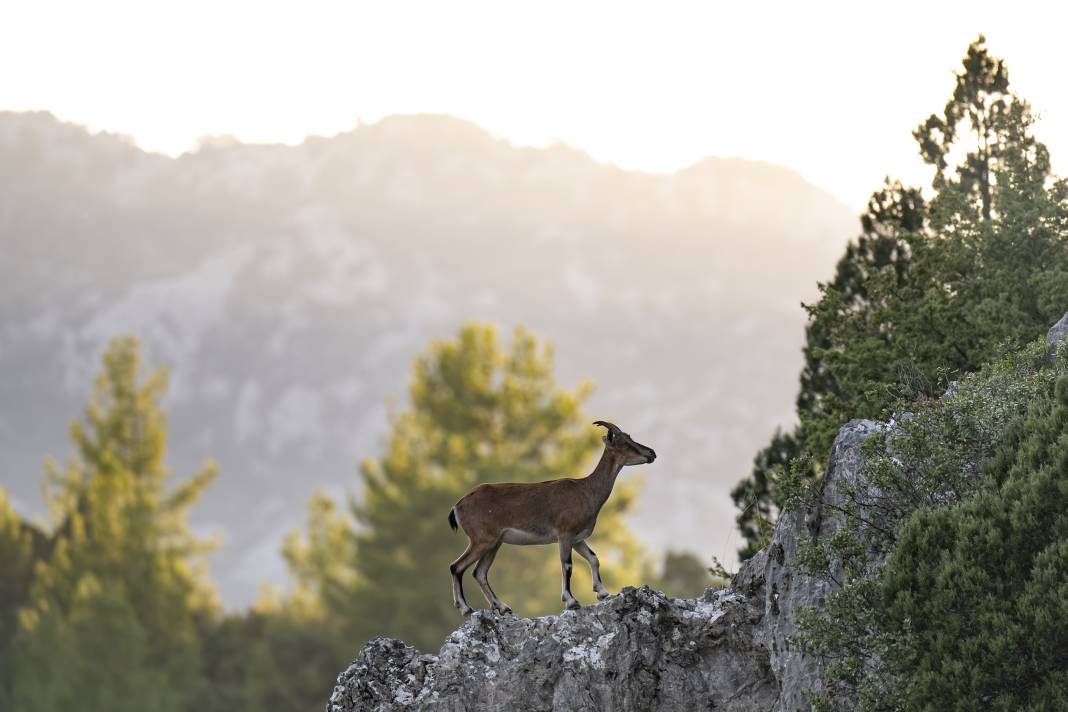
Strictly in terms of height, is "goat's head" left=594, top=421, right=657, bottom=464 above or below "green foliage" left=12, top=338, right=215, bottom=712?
below

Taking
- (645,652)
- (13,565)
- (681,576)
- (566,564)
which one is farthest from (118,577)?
(566,564)

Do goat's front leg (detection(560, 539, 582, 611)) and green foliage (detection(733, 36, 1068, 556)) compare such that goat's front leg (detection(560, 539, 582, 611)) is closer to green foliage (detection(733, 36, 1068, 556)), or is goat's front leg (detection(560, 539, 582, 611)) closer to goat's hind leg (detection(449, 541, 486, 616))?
goat's hind leg (detection(449, 541, 486, 616))

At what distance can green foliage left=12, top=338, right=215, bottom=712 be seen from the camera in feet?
247

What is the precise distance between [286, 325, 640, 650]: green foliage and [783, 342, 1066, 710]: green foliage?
55.1 m

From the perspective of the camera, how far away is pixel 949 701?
16219 millimetres

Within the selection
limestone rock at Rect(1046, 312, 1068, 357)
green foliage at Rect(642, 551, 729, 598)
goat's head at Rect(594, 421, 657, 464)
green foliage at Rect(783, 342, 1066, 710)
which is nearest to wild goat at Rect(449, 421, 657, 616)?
goat's head at Rect(594, 421, 657, 464)

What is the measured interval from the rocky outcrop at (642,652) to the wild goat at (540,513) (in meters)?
0.79

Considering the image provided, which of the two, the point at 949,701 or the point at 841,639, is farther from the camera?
the point at 841,639

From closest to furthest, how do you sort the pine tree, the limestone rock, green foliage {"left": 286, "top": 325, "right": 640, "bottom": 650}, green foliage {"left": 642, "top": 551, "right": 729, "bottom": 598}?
the pine tree → the limestone rock → green foliage {"left": 286, "top": 325, "right": 640, "bottom": 650} → green foliage {"left": 642, "top": 551, "right": 729, "bottom": 598}

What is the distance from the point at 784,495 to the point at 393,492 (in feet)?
198

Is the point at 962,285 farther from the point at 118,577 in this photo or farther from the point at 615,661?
the point at 118,577

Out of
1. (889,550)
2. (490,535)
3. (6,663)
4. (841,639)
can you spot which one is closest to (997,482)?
(889,550)

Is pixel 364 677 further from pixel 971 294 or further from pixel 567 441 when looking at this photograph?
pixel 567 441

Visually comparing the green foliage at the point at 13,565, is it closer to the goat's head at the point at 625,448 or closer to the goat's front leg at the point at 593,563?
the goat's front leg at the point at 593,563
